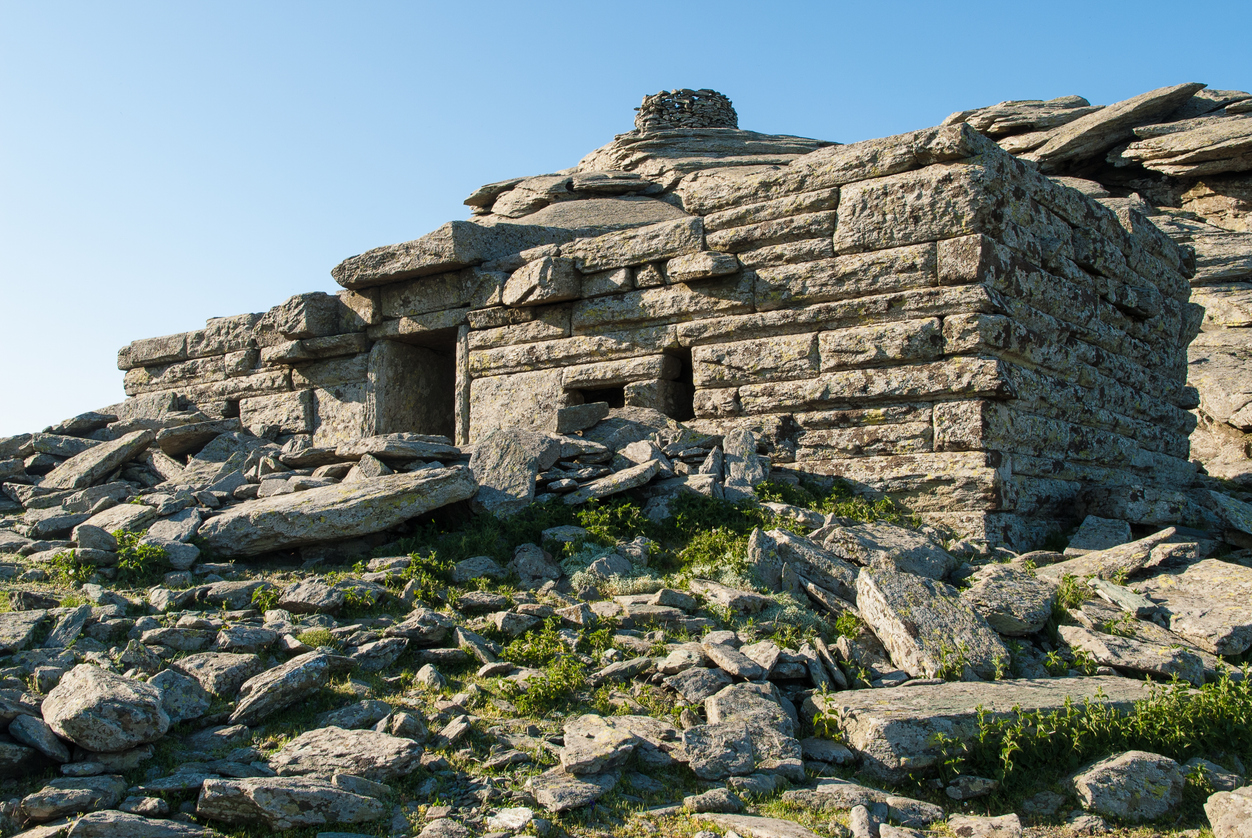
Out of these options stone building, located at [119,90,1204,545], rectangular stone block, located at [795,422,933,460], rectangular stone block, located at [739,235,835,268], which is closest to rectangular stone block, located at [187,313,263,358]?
stone building, located at [119,90,1204,545]

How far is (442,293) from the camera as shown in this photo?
10.3m

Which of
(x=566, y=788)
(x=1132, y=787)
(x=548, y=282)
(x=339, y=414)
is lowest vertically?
(x=1132, y=787)

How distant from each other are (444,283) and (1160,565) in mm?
7133

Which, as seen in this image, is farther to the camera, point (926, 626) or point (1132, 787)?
point (926, 626)

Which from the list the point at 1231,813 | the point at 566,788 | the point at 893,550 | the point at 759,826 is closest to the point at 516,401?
the point at 893,550

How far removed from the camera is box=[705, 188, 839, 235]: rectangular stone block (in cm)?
814

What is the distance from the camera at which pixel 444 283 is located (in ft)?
33.8

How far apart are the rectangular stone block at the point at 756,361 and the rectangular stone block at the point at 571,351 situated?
0.41 metres

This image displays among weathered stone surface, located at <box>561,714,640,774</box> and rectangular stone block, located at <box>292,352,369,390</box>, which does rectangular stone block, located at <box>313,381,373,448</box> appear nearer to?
rectangular stone block, located at <box>292,352,369,390</box>

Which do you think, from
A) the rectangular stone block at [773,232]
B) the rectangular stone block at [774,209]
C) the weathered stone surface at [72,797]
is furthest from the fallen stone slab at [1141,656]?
the weathered stone surface at [72,797]

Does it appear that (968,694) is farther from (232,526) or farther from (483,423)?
(483,423)

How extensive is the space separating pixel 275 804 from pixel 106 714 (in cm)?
92

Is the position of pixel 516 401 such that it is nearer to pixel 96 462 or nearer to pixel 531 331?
pixel 531 331

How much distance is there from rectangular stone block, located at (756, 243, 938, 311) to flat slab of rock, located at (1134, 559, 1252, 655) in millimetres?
2764
